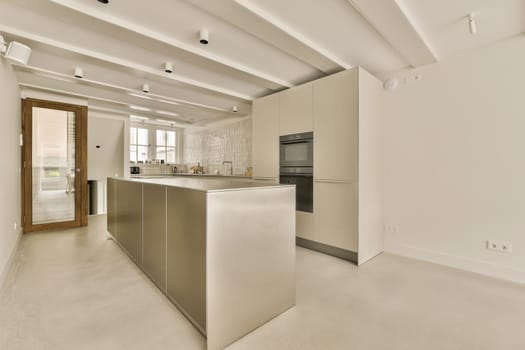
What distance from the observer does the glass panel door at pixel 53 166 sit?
413 cm

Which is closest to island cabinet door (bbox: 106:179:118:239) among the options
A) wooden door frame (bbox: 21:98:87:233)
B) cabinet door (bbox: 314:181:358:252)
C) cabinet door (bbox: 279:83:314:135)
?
wooden door frame (bbox: 21:98:87:233)

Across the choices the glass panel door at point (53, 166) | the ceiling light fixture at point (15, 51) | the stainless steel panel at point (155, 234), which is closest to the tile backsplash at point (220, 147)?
the glass panel door at point (53, 166)

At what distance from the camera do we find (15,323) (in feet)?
5.59

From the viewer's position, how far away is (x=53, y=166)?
430 centimetres

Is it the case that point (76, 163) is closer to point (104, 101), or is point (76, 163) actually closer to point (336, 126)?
point (104, 101)

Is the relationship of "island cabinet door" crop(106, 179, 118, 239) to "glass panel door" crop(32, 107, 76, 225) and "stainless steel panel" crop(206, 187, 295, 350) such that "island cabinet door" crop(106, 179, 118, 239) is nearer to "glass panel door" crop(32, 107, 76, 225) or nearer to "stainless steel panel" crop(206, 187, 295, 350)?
"glass panel door" crop(32, 107, 76, 225)

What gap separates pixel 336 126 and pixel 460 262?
213 cm

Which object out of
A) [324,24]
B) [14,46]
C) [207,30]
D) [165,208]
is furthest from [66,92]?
[324,24]

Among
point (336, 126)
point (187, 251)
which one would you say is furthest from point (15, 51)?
point (336, 126)

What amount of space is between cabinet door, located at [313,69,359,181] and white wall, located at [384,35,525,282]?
78cm

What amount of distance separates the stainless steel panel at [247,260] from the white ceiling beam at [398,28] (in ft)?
5.36

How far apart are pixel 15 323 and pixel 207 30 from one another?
2.82m

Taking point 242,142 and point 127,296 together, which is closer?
point 127,296

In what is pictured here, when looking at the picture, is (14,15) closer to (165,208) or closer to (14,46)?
(14,46)
